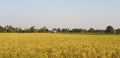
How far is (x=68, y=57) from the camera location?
394 inches

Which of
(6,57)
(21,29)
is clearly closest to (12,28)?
(21,29)

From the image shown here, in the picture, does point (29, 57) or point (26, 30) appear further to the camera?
point (26, 30)

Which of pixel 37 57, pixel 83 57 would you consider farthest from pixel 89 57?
pixel 37 57

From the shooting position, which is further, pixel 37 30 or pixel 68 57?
pixel 37 30

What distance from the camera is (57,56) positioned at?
10.3 meters

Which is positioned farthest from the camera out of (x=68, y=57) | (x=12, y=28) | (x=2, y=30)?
(x=12, y=28)

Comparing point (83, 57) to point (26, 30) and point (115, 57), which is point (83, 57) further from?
point (26, 30)

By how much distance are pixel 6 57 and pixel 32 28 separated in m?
110

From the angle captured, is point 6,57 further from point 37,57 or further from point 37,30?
point 37,30

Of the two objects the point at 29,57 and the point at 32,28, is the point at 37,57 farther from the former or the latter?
the point at 32,28

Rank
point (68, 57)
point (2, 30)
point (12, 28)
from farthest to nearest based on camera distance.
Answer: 1. point (12, 28)
2. point (2, 30)
3. point (68, 57)

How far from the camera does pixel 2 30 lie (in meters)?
114

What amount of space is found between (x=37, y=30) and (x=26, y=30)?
5.78 m

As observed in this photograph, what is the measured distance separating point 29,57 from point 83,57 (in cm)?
214
